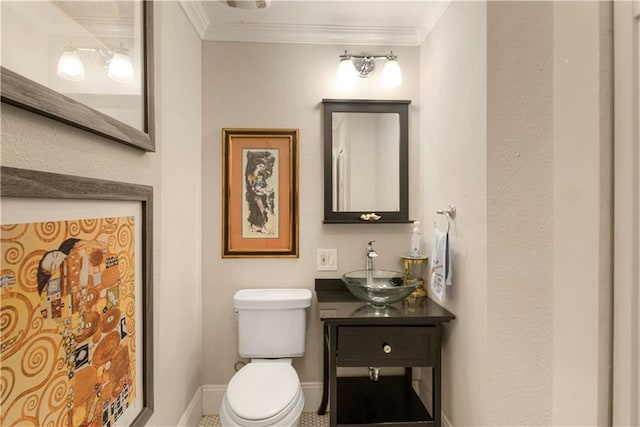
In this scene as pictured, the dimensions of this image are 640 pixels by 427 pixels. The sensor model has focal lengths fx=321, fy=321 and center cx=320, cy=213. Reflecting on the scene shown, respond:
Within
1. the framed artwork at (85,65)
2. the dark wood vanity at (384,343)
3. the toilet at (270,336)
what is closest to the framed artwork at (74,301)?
the framed artwork at (85,65)

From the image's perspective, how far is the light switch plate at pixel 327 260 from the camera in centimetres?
199

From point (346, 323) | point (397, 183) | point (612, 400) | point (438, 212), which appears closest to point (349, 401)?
point (346, 323)

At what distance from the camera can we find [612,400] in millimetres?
504

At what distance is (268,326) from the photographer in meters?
1.78

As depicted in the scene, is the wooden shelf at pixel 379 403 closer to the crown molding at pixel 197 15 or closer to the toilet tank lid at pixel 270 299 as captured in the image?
the toilet tank lid at pixel 270 299

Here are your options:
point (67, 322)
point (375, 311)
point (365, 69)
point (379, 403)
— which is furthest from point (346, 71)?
point (379, 403)

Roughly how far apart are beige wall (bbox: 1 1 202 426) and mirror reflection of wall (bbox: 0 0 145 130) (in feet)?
0.30

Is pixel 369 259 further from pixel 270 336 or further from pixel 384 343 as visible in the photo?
pixel 270 336

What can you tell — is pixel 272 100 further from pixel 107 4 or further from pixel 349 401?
pixel 349 401

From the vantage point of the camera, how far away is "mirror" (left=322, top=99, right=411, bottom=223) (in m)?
1.96

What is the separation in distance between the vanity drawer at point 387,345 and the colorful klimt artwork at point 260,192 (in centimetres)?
79

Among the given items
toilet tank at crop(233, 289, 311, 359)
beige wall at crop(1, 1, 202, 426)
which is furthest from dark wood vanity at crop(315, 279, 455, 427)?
beige wall at crop(1, 1, 202, 426)

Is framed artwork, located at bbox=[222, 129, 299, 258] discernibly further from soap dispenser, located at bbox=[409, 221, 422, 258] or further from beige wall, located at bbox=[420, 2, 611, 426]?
beige wall, located at bbox=[420, 2, 611, 426]

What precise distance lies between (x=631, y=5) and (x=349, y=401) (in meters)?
1.90
